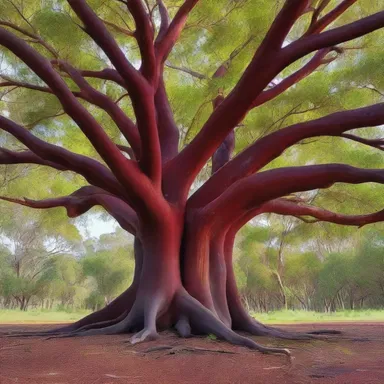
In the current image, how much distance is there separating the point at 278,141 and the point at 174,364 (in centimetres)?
373

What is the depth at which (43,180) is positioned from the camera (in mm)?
10469

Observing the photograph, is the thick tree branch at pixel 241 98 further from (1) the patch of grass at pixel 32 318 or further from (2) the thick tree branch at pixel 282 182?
(1) the patch of grass at pixel 32 318

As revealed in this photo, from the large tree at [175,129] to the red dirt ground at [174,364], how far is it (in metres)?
0.38

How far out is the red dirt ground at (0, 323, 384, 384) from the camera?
3025 millimetres

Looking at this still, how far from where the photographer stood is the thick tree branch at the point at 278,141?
19.1 feet

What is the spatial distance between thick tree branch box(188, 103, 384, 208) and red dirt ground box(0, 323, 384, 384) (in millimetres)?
2633

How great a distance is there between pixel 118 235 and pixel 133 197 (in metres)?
27.9

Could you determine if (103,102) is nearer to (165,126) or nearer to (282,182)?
(165,126)

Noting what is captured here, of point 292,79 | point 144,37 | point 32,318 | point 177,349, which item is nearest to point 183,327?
point 177,349

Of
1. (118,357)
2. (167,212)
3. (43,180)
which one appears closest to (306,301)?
(43,180)

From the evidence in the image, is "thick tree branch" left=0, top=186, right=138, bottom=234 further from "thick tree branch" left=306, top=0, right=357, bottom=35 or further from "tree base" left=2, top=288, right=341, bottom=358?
"thick tree branch" left=306, top=0, right=357, bottom=35

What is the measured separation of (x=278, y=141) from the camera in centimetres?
650

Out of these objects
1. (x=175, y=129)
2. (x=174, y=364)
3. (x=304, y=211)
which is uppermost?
(x=175, y=129)

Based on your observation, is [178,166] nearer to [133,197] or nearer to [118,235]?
[133,197]
